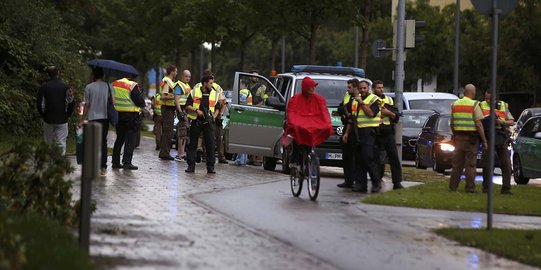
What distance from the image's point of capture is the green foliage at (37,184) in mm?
11281

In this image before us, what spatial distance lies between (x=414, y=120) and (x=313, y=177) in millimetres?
14454

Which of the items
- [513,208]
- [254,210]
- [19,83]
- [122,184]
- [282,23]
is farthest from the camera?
[282,23]

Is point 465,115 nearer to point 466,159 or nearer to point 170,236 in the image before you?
point 466,159

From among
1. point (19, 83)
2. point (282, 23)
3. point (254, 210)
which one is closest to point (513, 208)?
point (254, 210)

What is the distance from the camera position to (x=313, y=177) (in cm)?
1505

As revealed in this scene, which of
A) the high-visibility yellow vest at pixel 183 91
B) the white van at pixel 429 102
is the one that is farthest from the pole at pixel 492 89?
the white van at pixel 429 102

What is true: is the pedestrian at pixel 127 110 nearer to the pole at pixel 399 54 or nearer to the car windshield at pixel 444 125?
the pole at pixel 399 54

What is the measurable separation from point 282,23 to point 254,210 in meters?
19.5

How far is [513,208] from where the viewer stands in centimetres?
1507

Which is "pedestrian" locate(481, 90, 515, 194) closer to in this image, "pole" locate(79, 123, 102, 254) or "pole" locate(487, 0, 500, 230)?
"pole" locate(487, 0, 500, 230)

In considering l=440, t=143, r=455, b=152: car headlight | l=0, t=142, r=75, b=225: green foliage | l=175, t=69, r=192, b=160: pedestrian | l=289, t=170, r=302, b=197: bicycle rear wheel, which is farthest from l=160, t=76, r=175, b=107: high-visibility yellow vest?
l=0, t=142, r=75, b=225: green foliage

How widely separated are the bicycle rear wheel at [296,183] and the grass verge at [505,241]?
367 cm

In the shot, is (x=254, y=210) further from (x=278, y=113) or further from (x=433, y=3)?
(x=433, y=3)

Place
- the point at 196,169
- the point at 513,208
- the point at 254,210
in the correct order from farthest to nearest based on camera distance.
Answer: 1. the point at 196,169
2. the point at 513,208
3. the point at 254,210
